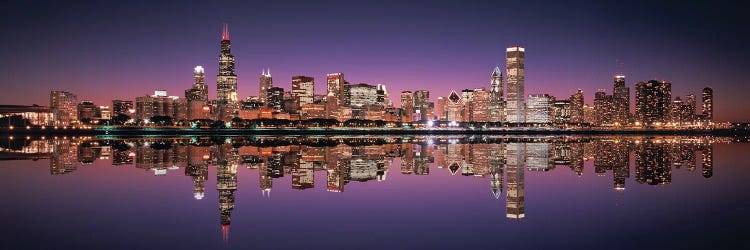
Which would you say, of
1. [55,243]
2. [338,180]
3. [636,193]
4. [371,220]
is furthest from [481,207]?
[55,243]

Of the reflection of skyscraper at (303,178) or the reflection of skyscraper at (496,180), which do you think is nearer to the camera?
Answer: the reflection of skyscraper at (496,180)

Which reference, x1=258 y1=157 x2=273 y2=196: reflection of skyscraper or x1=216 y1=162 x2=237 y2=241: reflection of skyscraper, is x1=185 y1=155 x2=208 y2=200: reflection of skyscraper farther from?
x1=258 y1=157 x2=273 y2=196: reflection of skyscraper

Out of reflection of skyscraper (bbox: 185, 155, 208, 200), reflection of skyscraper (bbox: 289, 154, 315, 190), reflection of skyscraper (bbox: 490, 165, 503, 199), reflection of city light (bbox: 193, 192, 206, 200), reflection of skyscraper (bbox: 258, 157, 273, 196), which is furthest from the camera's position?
reflection of skyscraper (bbox: 289, 154, 315, 190)

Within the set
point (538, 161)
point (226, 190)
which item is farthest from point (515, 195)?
point (538, 161)

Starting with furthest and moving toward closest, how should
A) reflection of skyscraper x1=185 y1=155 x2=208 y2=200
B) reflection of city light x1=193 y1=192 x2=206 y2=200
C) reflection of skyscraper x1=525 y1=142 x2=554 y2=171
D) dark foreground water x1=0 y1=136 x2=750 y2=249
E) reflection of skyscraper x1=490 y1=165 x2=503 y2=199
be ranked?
reflection of skyscraper x1=525 y1=142 x2=554 y2=171 → reflection of skyscraper x1=490 y1=165 x2=503 y2=199 → reflection of skyscraper x1=185 y1=155 x2=208 y2=200 → reflection of city light x1=193 y1=192 x2=206 y2=200 → dark foreground water x1=0 y1=136 x2=750 y2=249

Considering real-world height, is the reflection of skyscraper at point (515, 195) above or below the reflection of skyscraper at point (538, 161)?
above

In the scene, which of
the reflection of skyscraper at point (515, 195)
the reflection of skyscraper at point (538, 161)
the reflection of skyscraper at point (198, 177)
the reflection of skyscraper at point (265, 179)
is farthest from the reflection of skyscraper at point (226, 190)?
the reflection of skyscraper at point (538, 161)

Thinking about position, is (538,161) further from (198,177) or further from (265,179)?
(198,177)

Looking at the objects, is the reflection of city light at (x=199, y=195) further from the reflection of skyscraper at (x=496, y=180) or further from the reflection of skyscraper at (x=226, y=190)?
the reflection of skyscraper at (x=496, y=180)

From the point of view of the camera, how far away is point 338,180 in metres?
22.1

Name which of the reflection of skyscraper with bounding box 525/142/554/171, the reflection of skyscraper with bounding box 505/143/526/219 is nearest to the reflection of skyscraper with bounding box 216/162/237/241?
the reflection of skyscraper with bounding box 505/143/526/219

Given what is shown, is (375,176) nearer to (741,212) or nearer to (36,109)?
(741,212)

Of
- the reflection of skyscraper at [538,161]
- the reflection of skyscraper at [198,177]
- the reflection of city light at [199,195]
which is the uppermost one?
the reflection of skyscraper at [198,177]

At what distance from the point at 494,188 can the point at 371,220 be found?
7608 millimetres
